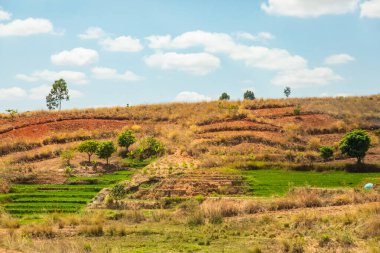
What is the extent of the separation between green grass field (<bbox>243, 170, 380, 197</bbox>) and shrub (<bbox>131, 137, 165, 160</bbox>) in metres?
9.39

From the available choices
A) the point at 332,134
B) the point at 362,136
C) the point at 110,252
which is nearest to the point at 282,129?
the point at 332,134

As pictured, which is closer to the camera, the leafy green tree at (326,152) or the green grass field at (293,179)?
the green grass field at (293,179)

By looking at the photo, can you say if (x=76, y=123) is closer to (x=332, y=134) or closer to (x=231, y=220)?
(x=332, y=134)

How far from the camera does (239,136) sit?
44938mm

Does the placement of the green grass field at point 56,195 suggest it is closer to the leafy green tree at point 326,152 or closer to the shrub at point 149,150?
the shrub at point 149,150


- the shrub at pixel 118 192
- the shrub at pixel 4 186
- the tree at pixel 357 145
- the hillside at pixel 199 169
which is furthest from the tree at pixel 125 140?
the tree at pixel 357 145

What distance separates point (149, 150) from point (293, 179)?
1443 cm

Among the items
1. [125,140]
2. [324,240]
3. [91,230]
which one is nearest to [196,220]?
[91,230]

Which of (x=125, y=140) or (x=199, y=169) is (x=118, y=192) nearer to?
(x=199, y=169)

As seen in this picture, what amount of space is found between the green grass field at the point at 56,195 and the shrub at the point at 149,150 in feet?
16.9

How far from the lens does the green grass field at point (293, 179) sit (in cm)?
3028

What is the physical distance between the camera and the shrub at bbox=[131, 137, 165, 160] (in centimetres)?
4148

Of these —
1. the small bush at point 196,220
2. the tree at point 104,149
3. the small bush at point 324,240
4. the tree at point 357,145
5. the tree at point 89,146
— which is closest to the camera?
the small bush at point 324,240

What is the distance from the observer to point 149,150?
138 ft
